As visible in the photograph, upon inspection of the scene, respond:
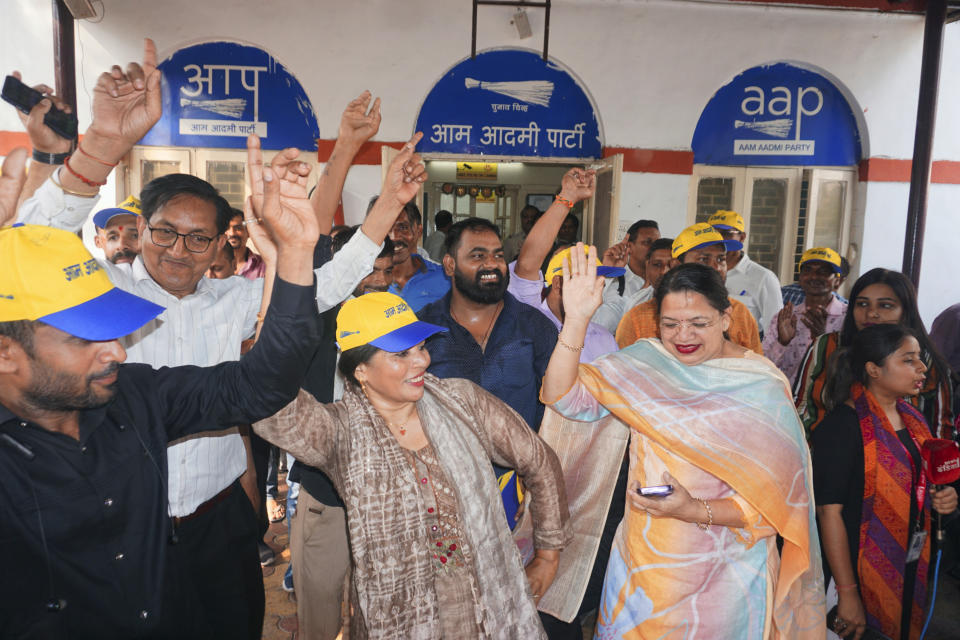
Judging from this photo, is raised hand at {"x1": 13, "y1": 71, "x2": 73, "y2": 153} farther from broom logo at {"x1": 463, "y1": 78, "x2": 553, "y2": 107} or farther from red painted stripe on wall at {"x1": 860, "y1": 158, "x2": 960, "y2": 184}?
red painted stripe on wall at {"x1": 860, "y1": 158, "x2": 960, "y2": 184}

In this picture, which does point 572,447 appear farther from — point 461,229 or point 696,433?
point 461,229

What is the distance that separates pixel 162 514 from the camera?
145 cm

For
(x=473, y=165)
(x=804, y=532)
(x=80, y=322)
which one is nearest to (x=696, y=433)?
(x=804, y=532)

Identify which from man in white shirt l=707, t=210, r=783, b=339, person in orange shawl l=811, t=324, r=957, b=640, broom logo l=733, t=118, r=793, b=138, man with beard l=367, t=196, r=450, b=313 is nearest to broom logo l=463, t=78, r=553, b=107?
broom logo l=733, t=118, r=793, b=138

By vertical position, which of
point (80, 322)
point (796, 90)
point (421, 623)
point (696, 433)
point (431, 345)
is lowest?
point (421, 623)

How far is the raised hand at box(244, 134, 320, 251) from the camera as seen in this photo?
1.34 meters

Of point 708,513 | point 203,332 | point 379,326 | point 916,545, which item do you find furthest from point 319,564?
point 916,545

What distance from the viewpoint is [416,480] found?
180cm

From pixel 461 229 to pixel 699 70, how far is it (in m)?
5.41

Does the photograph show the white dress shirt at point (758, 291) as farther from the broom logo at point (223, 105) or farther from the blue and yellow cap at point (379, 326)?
the broom logo at point (223, 105)

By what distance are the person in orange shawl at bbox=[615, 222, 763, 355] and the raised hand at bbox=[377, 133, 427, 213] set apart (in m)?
1.10

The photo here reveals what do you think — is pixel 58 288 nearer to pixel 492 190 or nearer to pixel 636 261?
pixel 636 261

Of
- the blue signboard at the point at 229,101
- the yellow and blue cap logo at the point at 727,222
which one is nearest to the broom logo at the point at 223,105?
the blue signboard at the point at 229,101

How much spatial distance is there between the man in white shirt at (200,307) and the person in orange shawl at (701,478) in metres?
0.95
